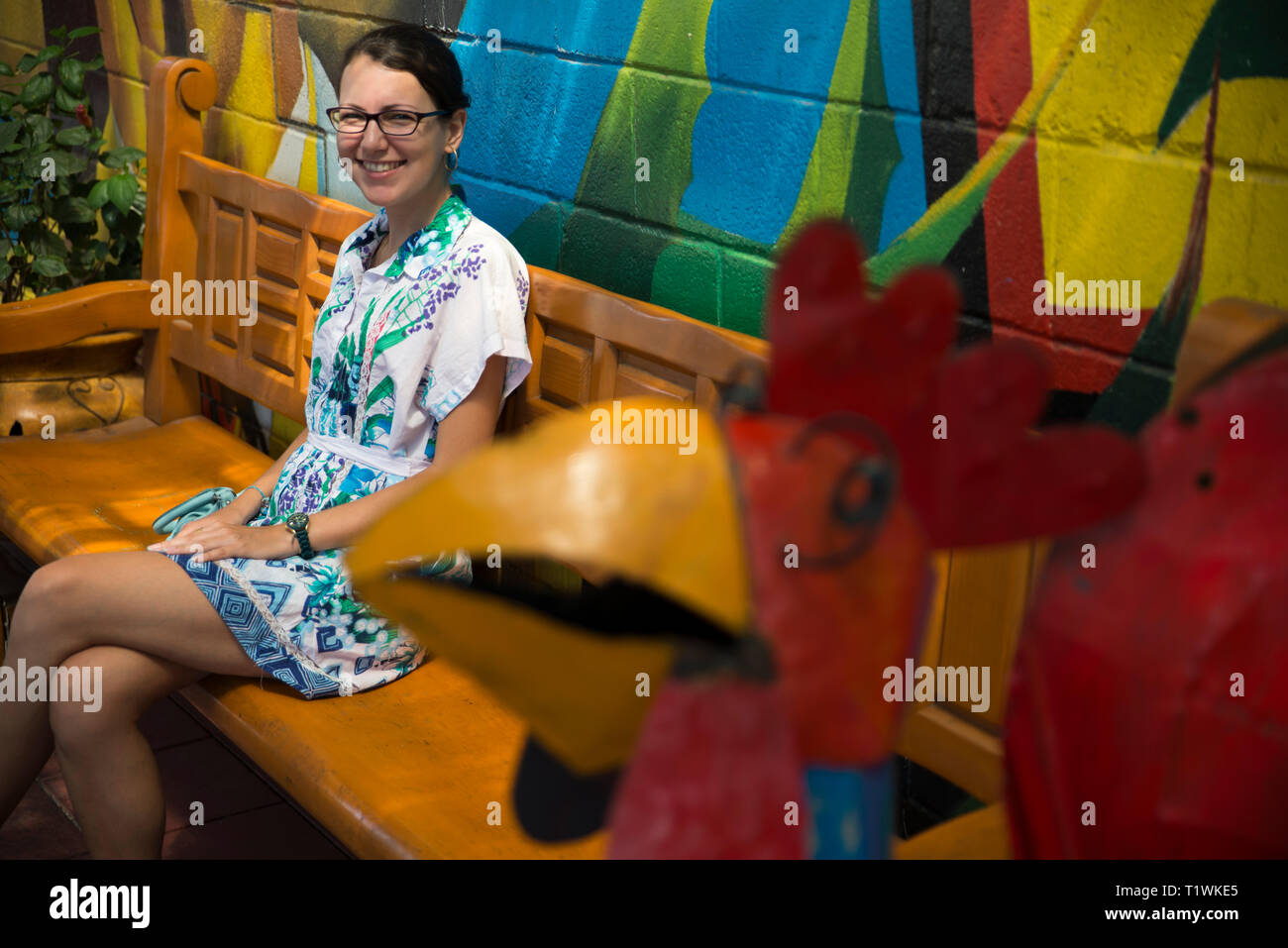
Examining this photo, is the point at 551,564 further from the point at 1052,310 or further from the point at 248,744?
the point at 1052,310

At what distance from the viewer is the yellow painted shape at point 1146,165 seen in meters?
1.48

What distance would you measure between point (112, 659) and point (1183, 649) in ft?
5.46

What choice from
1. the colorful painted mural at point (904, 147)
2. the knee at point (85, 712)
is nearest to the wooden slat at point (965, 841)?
the colorful painted mural at point (904, 147)

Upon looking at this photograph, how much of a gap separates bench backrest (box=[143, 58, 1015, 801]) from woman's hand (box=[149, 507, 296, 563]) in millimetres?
521

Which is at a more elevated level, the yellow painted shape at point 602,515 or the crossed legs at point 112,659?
the yellow painted shape at point 602,515

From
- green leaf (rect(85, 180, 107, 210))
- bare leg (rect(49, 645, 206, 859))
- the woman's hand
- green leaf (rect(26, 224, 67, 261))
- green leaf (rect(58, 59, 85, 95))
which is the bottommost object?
bare leg (rect(49, 645, 206, 859))

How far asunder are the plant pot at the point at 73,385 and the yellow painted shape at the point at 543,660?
110 inches

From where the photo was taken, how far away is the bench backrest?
1706 millimetres

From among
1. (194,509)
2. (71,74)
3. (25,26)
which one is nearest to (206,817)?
(194,509)

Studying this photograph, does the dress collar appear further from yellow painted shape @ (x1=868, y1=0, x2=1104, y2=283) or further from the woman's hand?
yellow painted shape @ (x1=868, y1=0, x2=1104, y2=283)

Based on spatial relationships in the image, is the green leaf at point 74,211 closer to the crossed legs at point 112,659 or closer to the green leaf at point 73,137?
the green leaf at point 73,137

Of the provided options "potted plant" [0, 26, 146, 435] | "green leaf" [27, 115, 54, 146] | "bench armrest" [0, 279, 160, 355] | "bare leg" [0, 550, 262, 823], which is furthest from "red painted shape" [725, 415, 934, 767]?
"green leaf" [27, 115, 54, 146]

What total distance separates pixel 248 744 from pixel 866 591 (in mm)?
1517
